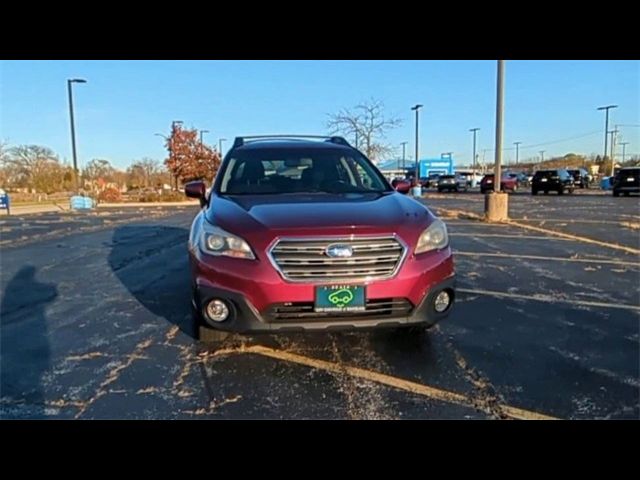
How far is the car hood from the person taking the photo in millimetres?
3182

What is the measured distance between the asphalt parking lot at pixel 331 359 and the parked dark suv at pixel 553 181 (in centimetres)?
2808

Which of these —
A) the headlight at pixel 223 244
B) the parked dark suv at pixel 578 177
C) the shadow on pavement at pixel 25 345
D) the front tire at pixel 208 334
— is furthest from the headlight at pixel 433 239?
the parked dark suv at pixel 578 177

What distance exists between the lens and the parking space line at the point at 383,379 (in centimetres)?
273

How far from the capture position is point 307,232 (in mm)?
3113

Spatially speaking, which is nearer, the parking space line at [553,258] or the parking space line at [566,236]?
the parking space line at [553,258]

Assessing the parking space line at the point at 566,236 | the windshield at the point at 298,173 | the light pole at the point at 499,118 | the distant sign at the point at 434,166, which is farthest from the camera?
the distant sign at the point at 434,166

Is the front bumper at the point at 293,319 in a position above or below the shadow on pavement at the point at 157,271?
above

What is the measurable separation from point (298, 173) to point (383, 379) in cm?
214

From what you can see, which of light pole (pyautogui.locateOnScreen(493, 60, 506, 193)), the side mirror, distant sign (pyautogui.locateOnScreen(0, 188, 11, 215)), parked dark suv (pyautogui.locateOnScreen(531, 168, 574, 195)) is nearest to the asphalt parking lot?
Answer: the side mirror

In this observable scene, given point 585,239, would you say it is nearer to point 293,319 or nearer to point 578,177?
point 293,319

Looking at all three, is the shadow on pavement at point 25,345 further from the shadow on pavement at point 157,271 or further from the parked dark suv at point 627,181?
the parked dark suv at point 627,181
